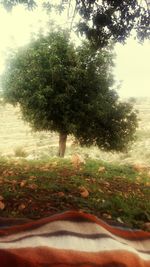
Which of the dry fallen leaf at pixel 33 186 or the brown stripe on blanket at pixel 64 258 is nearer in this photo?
the brown stripe on blanket at pixel 64 258

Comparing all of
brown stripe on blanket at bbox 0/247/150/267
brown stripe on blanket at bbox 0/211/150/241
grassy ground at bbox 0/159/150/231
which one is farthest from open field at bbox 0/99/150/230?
brown stripe on blanket at bbox 0/247/150/267

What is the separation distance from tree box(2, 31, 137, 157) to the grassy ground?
33.8 ft

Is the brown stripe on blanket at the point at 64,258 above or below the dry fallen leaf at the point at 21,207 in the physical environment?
above

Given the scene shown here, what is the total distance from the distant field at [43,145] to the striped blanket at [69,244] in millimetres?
23525

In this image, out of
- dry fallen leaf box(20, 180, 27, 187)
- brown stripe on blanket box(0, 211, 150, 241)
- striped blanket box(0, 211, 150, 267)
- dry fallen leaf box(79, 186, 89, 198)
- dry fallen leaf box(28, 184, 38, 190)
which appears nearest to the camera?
striped blanket box(0, 211, 150, 267)

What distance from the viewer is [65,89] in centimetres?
2067

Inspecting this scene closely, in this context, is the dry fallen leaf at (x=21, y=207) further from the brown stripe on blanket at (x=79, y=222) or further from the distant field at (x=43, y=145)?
the distant field at (x=43, y=145)

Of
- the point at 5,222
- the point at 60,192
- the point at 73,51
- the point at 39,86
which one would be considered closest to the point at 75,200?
the point at 60,192

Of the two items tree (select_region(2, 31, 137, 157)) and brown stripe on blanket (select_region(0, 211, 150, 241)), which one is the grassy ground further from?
tree (select_region(2, 31, 137, 157))

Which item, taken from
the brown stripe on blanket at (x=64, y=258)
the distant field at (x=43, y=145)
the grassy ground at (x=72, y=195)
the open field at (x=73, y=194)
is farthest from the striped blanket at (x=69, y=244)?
the distant field at (x=43, y=145)

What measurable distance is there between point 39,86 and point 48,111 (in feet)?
5.76

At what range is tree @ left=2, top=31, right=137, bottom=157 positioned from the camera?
2048 cm

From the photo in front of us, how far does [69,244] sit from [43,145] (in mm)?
40975

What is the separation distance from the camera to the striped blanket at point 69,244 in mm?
2770
